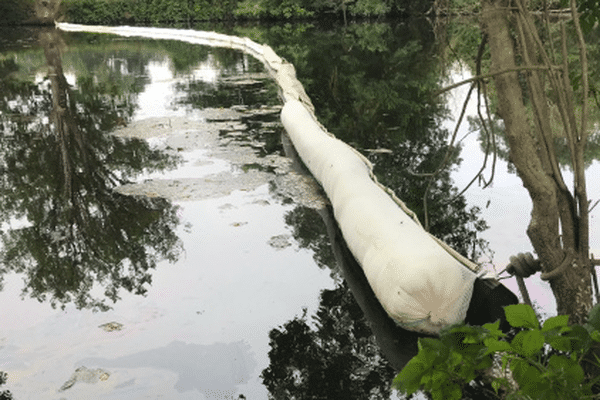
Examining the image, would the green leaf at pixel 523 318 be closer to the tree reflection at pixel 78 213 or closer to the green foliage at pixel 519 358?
the green foliage at pixel 519 358

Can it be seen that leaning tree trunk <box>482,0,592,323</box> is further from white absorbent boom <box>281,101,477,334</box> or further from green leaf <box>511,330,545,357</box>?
green leaf <box>511,330,545,357</box>

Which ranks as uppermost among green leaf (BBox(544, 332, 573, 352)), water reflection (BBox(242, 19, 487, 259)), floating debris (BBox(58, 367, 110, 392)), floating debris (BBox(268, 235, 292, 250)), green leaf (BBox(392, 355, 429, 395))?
green leaf (BBox(544, 332, 573, 352))

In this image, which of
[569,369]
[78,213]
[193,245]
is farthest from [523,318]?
[78,213]

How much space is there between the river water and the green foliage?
0.95 m

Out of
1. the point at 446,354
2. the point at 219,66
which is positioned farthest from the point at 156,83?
the point at 446,354

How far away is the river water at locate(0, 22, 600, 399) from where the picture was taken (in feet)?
10.2

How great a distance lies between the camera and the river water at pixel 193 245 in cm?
312

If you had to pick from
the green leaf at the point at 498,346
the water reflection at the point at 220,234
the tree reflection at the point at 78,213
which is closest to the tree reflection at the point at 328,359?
the water reflection at the point at 220,234

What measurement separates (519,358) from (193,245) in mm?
3188

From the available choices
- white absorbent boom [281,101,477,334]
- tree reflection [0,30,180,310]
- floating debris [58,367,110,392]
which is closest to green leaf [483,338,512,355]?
white absorbent boom [281,101,477,334]

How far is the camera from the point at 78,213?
212 inches

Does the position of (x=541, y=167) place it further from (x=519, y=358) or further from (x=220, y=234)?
(x=220, y=234)

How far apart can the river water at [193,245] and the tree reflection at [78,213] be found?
0.07 ft

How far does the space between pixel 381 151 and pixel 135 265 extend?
→ 11.2ft
